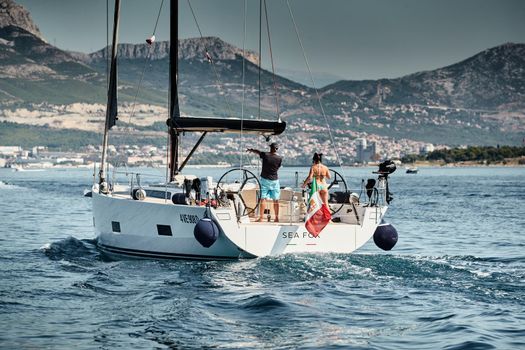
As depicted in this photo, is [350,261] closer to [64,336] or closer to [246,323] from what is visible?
[246,323]

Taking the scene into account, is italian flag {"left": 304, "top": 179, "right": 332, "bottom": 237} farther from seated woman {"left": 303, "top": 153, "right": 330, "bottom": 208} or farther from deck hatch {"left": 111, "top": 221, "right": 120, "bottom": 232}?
deck hatch {"left": 111, "top": 221, "right": 120, "bottom": 232}

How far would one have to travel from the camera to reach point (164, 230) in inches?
818

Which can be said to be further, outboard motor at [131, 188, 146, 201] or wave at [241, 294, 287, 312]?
outboard motor at [131, 188, 146, 201]

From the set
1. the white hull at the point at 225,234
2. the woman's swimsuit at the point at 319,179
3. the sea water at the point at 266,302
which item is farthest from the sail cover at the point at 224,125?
the sea water at the point at 266,302

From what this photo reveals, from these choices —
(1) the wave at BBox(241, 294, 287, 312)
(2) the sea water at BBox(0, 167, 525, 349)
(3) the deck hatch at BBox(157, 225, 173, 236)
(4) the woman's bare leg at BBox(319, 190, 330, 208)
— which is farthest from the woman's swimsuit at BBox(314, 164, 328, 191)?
(1) the wave at BBox(241, 294, 287, 312)

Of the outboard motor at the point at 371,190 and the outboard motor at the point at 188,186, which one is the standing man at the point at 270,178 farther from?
the outboard motor at the point at 371,190

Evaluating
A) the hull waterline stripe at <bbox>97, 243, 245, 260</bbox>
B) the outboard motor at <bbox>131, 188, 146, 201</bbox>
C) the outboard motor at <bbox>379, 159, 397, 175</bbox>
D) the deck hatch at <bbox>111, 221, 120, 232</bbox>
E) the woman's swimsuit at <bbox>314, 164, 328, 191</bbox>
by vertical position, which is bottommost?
the hull waterline stripe at <bbox>97, 243, 245, 260</bbox>

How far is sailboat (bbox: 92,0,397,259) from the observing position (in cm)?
1931

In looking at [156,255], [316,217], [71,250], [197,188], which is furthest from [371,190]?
[71,250]

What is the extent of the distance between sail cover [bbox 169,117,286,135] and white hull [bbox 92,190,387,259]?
229 centimetres

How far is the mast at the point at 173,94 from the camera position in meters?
24.1

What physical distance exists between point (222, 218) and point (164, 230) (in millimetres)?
2105

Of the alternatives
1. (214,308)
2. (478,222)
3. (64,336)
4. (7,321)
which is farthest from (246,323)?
(478,222)

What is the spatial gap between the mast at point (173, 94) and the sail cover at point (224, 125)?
32 cm
